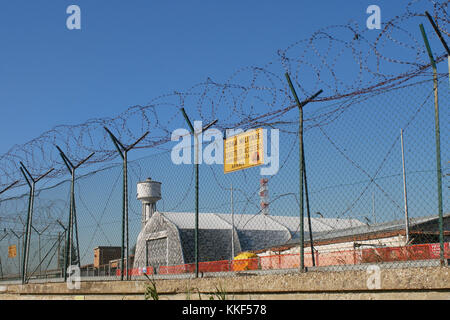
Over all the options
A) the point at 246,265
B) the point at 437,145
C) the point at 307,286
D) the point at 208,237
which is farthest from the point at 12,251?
the point at 208,237

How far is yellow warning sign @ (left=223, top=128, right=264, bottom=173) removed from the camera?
24.3 feet

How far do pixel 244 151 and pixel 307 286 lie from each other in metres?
2.48

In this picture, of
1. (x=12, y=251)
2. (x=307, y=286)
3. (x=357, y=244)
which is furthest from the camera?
(x=12, y=251)

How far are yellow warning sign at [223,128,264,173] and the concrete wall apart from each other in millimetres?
1680

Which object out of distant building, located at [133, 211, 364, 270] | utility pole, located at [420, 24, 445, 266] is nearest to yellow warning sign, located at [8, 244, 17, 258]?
distant building, located at [133, 211, 364, 270]

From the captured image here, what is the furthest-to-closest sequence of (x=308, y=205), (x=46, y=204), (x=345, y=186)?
(x=46, y=204) < (x=308, y=205) < (x=345, y=186)

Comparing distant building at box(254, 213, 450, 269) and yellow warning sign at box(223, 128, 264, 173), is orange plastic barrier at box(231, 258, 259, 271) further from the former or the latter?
yellow warning sign at box(223, 128, 264, 173)

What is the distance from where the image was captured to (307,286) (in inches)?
221

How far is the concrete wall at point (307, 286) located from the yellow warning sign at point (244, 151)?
1680 millimetres

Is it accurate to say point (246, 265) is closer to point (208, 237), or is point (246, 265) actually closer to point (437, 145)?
point (437, 145)
